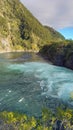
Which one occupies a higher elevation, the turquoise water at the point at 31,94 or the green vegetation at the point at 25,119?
the green vegetation at the point at 25,119

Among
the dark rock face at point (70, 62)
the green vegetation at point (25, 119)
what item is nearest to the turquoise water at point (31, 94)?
the green vegetation at point (25, 119)

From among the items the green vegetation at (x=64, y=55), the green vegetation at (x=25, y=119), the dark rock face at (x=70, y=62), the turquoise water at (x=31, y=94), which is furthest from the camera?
the green vegetation at (x=64, y=55)

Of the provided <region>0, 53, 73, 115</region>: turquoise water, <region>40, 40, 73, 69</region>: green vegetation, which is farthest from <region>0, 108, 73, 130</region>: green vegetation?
<region>40, 40, 73, 69</region>: green vegetation

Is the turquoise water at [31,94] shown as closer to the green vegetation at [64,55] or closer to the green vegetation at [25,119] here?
the green vegetation at [25,119]

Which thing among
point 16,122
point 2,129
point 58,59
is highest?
point 16,122

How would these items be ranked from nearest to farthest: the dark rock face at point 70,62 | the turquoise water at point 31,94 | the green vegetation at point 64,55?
the turquoise water at point 31,94
the dark rock face at point 70,62
the green vegetation at point 64,55

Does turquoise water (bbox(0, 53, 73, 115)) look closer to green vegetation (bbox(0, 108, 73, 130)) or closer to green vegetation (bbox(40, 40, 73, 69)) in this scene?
green vegetation (bbox(0, 108, 73, 130))

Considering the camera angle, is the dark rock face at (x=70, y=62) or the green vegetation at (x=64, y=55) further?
the green vegetation at (x=64, y=55)

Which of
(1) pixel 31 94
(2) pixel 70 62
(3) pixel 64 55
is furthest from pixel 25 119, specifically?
(3) pixel 64 55

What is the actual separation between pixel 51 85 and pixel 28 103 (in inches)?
596

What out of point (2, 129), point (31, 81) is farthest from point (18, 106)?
point (31, 81)

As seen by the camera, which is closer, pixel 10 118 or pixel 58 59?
pixel 10 118

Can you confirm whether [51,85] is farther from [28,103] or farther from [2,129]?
[2,129]

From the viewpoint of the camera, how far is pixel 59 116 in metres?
23.1
